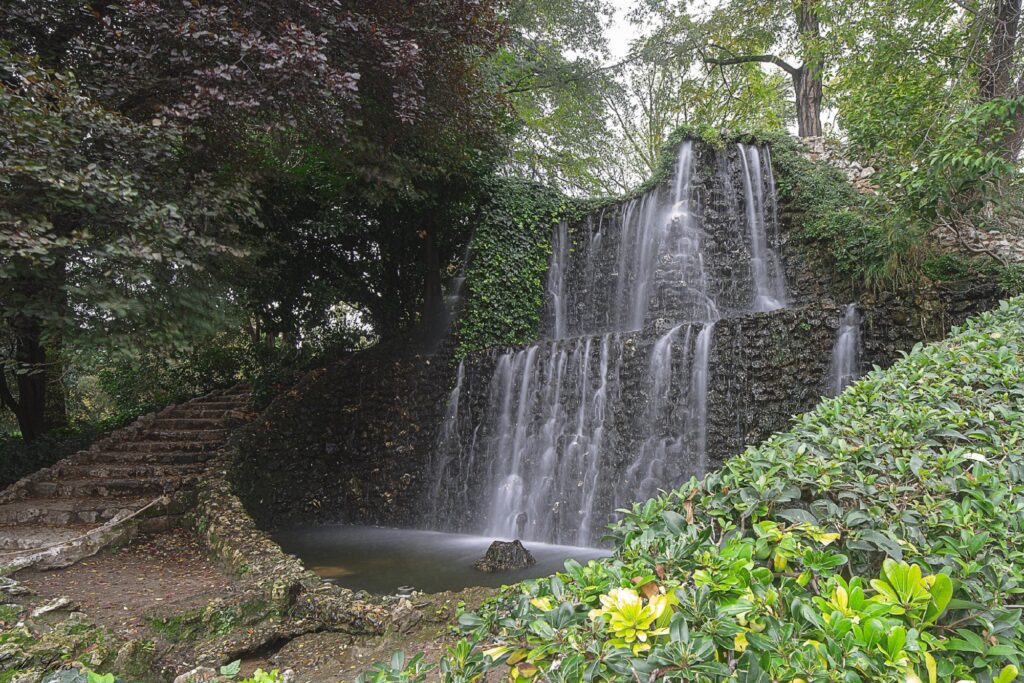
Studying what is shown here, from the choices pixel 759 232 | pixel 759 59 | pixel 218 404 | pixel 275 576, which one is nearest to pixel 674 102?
pixel 759 59

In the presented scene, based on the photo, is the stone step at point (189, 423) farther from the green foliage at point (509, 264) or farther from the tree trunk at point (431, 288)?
the green foliage at point (509, 264)

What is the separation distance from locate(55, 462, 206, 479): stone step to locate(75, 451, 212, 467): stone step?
58mm

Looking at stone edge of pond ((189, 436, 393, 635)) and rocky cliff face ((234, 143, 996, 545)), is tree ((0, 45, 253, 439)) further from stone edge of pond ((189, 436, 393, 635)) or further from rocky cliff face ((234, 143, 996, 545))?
rocky cliff face ((234, 143, 996, 545))

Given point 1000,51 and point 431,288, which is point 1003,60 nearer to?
point 1000,51

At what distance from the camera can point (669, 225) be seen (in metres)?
10.7

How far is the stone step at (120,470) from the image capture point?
27.6 ft

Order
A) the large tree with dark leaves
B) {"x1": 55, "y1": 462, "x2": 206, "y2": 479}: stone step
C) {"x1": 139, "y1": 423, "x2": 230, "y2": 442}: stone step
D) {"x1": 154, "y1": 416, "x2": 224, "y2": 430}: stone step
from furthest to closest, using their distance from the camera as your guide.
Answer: {"x1": 154, "y1": 416, "x2": 224, "y2": 430}: stone step < {"x1": 139, "y1": 423, "x2": 230, "y2": 442}: stone step < {"x1": 55, "y1": 462, "x2": 206, "y2": 479}: stone step < the large tree with dark leaves

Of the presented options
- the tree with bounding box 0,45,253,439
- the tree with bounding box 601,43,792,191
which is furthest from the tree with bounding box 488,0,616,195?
the tree with bounding box 0,45,253,439

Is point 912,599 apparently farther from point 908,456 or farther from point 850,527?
point 908,456

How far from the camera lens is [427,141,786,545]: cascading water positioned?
7473 millimetres

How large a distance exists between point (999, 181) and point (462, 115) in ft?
21.6

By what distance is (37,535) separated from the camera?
657 centimetres

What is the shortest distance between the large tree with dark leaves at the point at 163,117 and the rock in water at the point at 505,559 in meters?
4.16

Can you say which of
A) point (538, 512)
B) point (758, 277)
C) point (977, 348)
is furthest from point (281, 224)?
point (977, 348)
